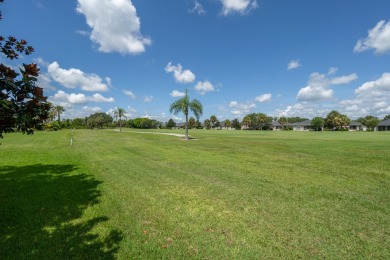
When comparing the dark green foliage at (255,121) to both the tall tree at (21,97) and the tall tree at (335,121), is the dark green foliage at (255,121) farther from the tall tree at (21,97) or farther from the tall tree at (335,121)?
the tall tree at (21,97)

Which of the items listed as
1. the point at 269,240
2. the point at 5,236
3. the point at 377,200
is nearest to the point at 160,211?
the point at 269,240

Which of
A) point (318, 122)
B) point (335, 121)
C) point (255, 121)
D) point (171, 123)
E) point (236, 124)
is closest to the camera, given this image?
point (335, 121)

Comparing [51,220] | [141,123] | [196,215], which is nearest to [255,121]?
[141,123]

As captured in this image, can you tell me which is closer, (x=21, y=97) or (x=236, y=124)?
(x=21, y=97)

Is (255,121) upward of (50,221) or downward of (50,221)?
upward

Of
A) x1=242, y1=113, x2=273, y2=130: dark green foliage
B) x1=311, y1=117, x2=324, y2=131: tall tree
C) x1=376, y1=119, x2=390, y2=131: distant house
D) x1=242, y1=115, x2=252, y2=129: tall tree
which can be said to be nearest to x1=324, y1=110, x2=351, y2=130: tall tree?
x1=311, y1=117, x2=324, y2=131: tall tree

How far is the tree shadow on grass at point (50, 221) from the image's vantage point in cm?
396

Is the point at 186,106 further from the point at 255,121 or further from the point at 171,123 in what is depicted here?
the point at 171,123

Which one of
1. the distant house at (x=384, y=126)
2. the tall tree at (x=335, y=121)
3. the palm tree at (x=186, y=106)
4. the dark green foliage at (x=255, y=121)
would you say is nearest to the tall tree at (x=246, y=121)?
the dark green foliage at (x=255, y=121)

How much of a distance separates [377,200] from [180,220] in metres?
5.47

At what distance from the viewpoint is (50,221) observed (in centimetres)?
509

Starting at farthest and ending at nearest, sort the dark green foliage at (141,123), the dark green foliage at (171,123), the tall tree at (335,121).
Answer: the dark green foliage at (171,123) → the dark green foliage at (141,123) → the tall tree at (335,121)

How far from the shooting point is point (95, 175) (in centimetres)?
962

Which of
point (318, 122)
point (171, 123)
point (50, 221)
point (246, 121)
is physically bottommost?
point (50, 221)
